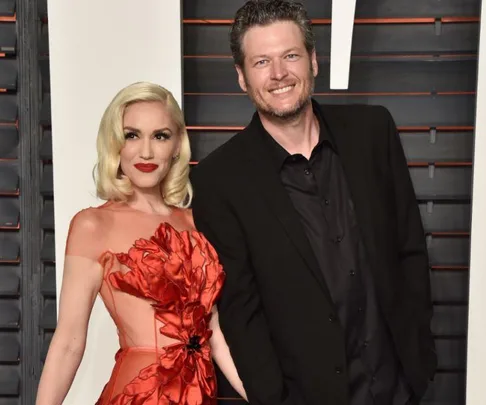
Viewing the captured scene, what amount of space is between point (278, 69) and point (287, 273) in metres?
0.61

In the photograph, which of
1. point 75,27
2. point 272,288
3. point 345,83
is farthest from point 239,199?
point 75,27

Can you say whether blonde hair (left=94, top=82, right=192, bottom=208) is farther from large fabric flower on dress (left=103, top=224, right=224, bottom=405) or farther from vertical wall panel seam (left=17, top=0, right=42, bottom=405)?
vertical wall panel seam (left=17, top=0, right=42, bottom=405)

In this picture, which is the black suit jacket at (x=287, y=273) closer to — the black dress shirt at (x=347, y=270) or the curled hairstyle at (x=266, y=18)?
the black dress shirt at (x=347, y=270)

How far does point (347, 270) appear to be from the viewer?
2.51 metres

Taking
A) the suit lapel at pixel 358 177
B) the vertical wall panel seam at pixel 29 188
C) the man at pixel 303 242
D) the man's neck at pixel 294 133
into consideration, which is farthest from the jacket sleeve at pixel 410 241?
the vertical wall panel seam at pixel 29 188

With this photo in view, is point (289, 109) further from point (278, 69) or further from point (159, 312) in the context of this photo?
Answer: point (159, 312)

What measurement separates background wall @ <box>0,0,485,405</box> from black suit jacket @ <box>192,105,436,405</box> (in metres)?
0.57

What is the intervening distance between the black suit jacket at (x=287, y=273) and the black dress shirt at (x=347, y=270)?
0.04 metres

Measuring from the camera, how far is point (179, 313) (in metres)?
2.41

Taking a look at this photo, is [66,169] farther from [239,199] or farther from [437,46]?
[437,46]

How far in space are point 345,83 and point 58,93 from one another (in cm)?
104

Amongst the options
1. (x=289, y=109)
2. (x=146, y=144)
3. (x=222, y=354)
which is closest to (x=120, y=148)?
(x=146, y=144)

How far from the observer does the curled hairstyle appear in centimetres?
255

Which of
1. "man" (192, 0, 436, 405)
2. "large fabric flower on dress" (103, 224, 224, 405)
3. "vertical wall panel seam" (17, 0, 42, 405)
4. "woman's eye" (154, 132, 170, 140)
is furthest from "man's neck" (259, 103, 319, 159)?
"vertical wall panel seam" (17, 0, 42, 405)
